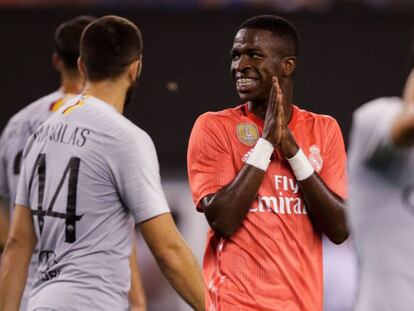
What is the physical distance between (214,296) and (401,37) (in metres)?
4.47

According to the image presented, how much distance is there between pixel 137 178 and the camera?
4.89 metres

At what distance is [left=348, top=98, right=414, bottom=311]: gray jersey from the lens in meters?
3.68

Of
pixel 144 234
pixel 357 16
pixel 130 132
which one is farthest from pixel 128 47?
pixel 357 16

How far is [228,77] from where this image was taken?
28.6 ft

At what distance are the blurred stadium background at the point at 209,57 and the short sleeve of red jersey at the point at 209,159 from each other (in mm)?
3310

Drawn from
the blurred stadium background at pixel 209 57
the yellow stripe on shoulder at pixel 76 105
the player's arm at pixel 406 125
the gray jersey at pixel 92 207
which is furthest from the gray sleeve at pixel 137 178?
the blurred stadium background at pixel 209 57

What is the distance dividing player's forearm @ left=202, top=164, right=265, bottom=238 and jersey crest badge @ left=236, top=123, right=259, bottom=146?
22 centimetres

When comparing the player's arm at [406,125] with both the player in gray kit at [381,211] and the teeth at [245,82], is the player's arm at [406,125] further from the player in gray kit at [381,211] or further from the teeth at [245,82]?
the teeth at [245,82]

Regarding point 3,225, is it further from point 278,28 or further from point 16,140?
point 278,28

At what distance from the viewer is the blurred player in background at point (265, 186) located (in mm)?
4918

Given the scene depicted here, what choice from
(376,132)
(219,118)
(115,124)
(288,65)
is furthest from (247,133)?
(376,132)

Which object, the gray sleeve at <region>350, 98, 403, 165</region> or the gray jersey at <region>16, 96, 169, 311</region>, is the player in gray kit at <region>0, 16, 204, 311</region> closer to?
the gray jersey at <region>16, 96, 169, 311</region>

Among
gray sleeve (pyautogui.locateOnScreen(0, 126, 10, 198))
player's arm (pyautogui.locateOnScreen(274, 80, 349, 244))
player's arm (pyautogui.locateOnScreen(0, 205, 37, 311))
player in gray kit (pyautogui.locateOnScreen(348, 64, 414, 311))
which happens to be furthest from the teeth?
gray sleeve (pyautogui.locateOnScreen(0, 126, 10, 198))

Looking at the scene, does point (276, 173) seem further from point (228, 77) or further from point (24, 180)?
point (228, 77)
